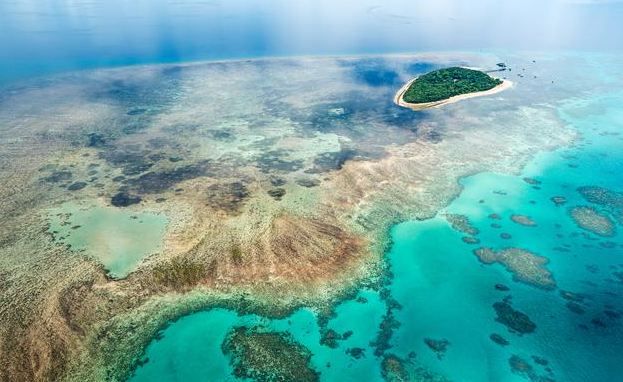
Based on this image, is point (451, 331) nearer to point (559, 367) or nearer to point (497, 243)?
point (559, 367)

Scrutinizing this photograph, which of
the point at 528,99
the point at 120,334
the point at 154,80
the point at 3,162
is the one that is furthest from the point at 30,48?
the point at 528,99

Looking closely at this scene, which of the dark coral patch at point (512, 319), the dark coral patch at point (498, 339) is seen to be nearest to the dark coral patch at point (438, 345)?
the dark coral patch at point (498, 339)


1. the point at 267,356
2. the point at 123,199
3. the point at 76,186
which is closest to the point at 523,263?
the point at 267,356

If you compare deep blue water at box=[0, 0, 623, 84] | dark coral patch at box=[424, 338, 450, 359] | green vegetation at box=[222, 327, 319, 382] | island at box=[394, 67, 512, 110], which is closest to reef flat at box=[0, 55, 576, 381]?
green vegetation at box=[222, 327, 319, 382]

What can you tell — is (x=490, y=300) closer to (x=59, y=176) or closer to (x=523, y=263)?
(x=523, y=263)

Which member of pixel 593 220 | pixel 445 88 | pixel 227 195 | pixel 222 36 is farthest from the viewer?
pixel 222 36

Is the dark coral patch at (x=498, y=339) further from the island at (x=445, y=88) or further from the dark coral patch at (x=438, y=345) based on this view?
the island at (x=445, y=88)
